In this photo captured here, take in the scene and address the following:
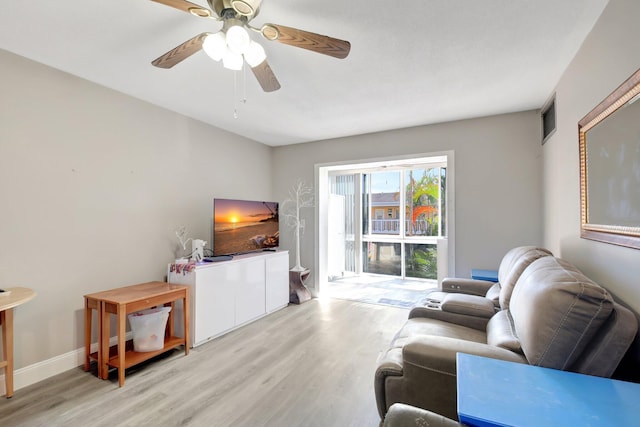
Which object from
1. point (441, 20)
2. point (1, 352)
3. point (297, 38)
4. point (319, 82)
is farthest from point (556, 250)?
point (1, 352)

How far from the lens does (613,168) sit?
1.47 metres

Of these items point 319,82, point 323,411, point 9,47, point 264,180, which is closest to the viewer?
point 323,411

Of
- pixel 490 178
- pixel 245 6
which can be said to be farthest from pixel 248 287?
pixel 490 178

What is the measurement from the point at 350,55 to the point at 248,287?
8.97ft

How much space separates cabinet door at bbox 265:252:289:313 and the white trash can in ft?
4.75

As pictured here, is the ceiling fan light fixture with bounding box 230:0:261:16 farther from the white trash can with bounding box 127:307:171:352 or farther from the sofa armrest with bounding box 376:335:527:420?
the white trash can with bounding box 127:307:171:352

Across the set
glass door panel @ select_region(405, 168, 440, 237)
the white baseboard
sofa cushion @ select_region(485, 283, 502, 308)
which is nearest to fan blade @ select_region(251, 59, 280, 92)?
sofa cushion @ select_region(485, 283, 502, 308)

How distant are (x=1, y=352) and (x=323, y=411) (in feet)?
7.78

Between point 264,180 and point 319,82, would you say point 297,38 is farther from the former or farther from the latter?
point 264,180

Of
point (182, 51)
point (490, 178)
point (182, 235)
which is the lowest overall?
point (182, 235)

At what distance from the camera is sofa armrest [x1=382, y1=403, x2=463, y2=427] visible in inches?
40.3

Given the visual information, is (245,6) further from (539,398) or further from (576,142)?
(576,142)

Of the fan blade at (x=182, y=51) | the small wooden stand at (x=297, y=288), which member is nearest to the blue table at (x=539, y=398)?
the fan blade at (x=182, y=51)

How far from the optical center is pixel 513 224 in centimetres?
338
